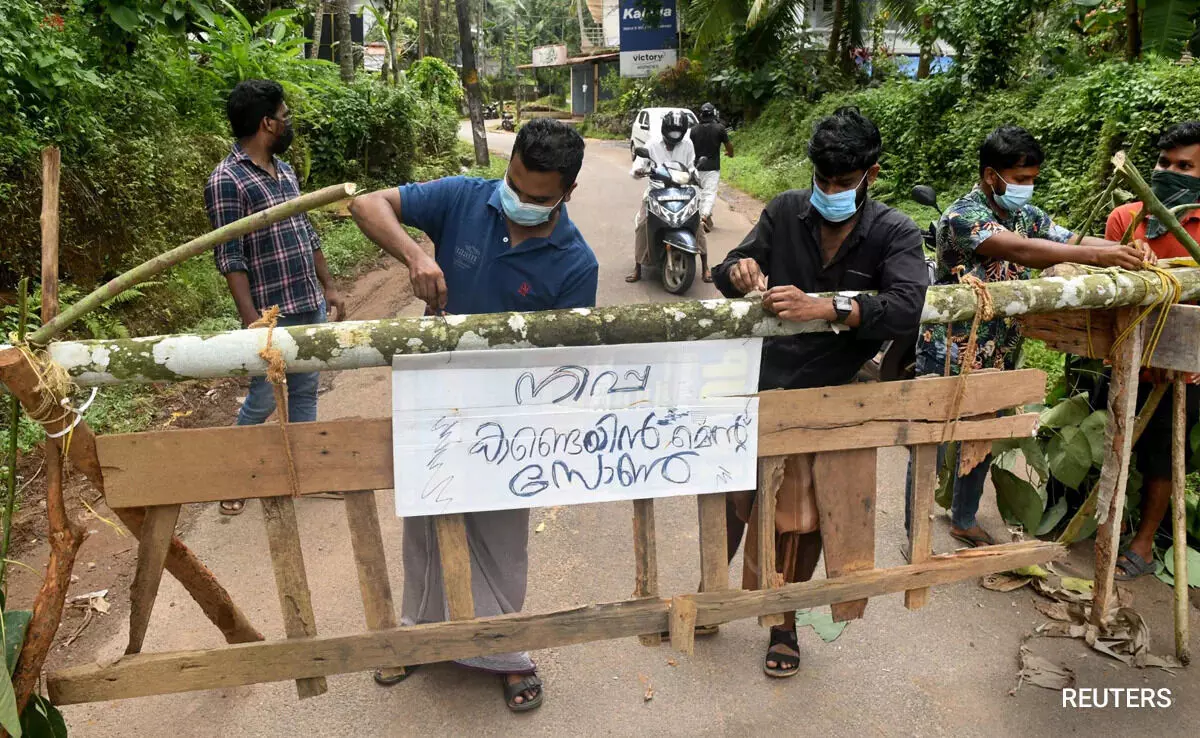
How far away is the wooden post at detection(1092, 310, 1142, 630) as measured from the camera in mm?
2310

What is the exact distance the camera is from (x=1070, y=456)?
2910 mm

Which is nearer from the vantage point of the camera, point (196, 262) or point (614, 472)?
point (614, 472)

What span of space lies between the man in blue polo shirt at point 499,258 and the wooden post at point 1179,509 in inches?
73.6

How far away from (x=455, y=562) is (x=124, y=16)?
466 centimetres

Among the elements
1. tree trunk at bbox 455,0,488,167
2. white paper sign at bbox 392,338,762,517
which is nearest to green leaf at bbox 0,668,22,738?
white paper sign at bbox 392,338,762,517

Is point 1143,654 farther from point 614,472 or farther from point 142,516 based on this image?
point 142,516

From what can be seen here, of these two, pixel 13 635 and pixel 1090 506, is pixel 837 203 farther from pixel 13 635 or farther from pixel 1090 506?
pixel 13 635

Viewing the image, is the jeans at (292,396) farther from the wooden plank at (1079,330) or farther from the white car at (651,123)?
the white car at (651,123)

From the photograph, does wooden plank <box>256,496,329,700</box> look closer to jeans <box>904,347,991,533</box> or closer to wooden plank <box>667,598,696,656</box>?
wooden plank <box>667,598,696,656</box>

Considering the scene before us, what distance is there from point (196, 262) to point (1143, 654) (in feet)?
20.3

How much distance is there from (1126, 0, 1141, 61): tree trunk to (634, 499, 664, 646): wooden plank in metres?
8.40

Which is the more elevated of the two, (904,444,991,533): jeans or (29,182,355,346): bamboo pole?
(29,182,355,346): bamboo pole

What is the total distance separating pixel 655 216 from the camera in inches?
277

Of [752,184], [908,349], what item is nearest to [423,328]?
[908,349]
